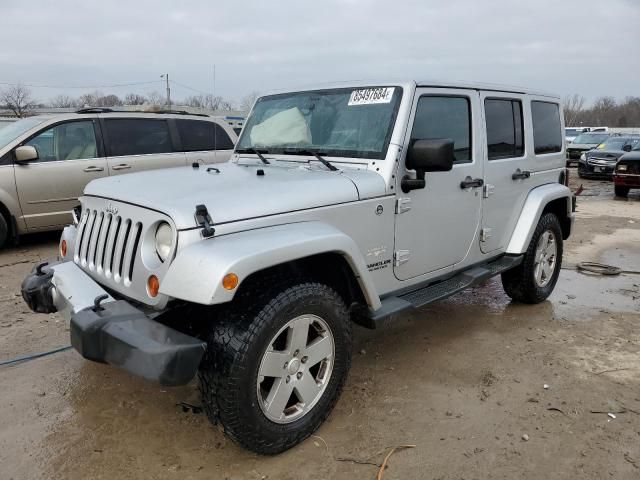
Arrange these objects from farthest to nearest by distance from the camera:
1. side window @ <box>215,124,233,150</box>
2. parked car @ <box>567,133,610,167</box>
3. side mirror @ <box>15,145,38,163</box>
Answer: parked car @ <box>567,133,610,167</box> → side window @ <box>215,124,233,150</box> → side mirror @ <box>15,145,38,163</box>

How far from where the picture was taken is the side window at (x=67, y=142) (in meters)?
6.80

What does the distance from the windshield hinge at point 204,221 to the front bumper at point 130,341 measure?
46 cm

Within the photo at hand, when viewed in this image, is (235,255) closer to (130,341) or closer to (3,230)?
(130,341)

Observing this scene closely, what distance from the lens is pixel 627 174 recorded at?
42.8ft

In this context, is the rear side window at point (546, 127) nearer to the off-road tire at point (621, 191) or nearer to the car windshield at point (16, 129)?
the car windshield at point (16, 129)

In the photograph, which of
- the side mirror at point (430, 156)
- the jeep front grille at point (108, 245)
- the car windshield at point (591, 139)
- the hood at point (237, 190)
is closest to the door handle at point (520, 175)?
the side mirror at point (430, 156)

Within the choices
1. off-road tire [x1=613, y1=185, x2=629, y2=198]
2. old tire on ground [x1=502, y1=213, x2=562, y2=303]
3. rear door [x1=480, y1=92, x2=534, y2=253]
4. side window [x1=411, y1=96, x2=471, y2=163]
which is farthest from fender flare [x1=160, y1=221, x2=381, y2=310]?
off-road tire [x1=613, y1=185, x2=629, y2=198]

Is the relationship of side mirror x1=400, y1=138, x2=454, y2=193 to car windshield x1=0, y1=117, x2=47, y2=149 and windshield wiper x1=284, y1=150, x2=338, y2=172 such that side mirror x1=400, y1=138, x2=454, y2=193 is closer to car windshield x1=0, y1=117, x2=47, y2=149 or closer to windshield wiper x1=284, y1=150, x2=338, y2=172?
windshield wiper x1=284, y1=150, x2=338, y2=172

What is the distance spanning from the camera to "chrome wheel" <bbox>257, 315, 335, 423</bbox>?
2.57 m

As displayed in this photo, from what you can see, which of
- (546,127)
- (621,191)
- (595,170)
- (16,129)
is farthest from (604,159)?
(16,129)

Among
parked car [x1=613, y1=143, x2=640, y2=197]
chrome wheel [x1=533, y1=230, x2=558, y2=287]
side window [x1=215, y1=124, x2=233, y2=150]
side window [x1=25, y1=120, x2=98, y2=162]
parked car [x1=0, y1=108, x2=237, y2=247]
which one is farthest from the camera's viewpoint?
parked car [x1=613, y1=143, x2=640, y2=197]

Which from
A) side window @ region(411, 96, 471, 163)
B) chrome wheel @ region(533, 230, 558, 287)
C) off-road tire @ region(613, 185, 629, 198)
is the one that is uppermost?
side window @ region(411, 96, 471, 163)

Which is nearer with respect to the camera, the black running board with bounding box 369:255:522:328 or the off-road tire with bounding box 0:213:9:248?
the black running board with bounding box 369:255:522:328

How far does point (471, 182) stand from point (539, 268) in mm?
1569
